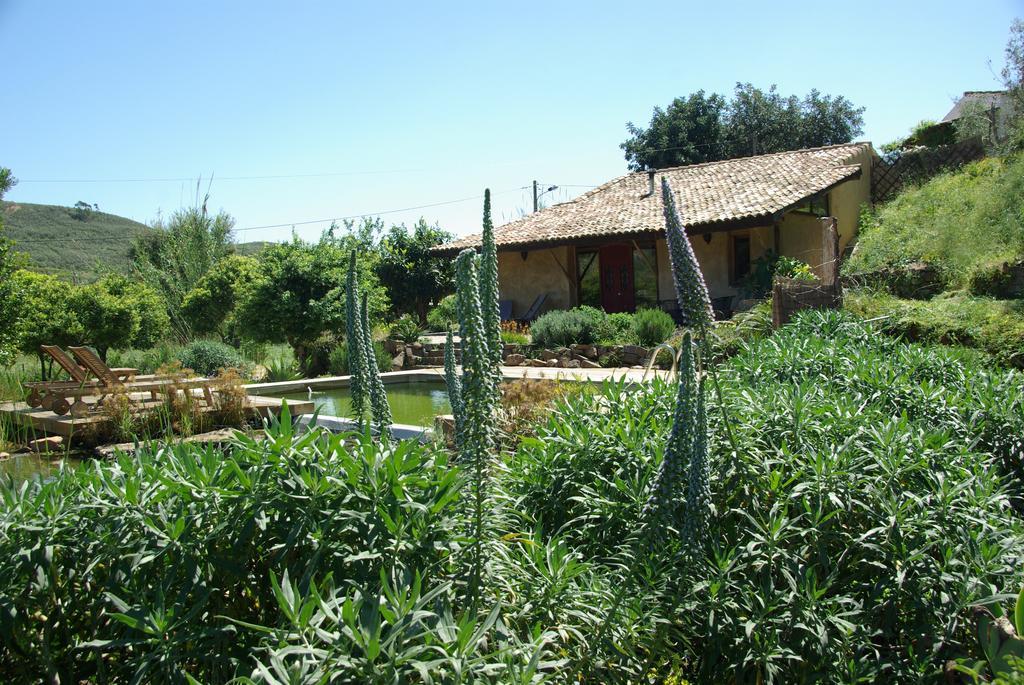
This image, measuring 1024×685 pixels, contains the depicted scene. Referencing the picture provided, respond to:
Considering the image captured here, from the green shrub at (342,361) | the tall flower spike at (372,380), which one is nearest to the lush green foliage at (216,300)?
the green shrub at (342,361)

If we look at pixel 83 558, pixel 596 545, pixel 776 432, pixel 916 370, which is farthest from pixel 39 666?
pixel 916 370

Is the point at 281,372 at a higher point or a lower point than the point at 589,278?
lower

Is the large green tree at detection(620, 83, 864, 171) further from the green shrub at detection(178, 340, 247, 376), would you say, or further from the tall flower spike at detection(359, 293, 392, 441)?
the tall flower spike at detection(359, 293, 392, 441)

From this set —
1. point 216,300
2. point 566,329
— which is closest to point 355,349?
point 566,329

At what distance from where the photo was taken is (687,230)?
1611 centimetres

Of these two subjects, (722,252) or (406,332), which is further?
(722,252)

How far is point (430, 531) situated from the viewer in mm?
1911

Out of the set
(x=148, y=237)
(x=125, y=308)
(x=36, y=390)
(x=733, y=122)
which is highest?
(x=733, y=122)

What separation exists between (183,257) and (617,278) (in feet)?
49.7

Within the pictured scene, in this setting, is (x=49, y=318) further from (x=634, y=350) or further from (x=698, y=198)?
(x=698, y=198)

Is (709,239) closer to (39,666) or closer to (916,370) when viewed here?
(916,370)

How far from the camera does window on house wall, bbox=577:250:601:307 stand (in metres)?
19.2

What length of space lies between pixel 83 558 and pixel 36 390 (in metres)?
9.94

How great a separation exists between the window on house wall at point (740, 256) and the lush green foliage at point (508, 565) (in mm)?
15218
